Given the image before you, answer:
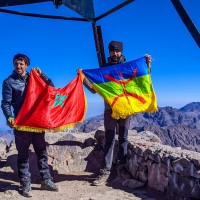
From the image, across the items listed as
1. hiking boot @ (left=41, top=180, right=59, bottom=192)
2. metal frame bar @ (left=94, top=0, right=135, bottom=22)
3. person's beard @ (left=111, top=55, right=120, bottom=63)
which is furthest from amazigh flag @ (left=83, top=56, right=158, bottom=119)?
hiking boot @ (left=41, top=180, right=59, bottom=192)

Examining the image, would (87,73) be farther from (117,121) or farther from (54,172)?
(54,172)

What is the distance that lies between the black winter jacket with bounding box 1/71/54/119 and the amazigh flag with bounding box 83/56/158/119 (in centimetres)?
163

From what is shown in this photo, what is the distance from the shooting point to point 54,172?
27.8ft

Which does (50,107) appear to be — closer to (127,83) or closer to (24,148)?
(24,148)

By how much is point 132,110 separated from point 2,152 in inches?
183

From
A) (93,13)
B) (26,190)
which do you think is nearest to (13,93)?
(26,190)

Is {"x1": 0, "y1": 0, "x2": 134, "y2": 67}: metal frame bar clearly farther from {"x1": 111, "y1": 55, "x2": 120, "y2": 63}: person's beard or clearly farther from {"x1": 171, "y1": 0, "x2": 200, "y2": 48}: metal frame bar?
{"x1": 171, "y1": 0, "x2": 200, "y2": 48}: metal frame bar

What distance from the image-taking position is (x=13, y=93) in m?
6.59

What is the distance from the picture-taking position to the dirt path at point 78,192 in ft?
21.6

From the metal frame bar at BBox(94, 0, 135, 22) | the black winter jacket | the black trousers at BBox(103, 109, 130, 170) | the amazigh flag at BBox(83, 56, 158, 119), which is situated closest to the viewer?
the metal frame bar at BBox(94, 0, 135, 22)

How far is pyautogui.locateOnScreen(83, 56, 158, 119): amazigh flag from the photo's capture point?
300 inches

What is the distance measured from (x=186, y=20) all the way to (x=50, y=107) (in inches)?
135

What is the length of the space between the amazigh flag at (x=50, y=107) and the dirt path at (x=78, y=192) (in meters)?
1.31

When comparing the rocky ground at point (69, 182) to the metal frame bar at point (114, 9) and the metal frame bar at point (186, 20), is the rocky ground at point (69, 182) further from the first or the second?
the metal frame bar at point (114, 9)
